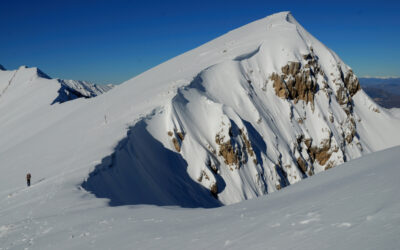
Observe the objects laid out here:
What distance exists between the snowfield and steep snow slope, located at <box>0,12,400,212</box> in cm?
15

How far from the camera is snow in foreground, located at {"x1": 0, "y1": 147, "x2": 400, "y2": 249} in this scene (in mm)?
4723

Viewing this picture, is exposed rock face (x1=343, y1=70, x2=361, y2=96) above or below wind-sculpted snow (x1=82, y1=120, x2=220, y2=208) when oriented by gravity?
above

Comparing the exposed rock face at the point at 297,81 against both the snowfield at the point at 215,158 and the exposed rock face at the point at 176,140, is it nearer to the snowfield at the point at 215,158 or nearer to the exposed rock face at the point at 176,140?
the snowfield at the point at 215,158

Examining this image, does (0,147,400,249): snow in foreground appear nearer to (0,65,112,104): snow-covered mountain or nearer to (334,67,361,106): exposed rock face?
(334,67,361,106): exposed rock face

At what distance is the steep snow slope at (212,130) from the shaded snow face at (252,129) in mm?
125

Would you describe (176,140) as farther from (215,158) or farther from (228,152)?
(228,152)

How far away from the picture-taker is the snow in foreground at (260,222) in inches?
186

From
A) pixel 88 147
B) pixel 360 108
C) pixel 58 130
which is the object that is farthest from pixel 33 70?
pixel 360 108

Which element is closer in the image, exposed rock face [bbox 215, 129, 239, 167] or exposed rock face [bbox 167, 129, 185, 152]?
exposed rock face [bbox 167, 129, 185, 152]

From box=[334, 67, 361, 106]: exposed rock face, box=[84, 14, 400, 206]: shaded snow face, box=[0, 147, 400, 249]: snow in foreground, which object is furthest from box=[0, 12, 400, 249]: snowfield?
box=[334, 67, 361, 106]: exposed rock face

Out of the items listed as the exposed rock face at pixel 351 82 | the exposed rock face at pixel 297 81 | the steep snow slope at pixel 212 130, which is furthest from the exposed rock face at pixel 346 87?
the exposed rock face at pixel 297 81

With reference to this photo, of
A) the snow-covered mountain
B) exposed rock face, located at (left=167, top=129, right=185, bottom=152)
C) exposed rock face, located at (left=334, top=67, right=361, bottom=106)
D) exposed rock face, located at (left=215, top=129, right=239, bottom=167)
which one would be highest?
the snow-covered mountain

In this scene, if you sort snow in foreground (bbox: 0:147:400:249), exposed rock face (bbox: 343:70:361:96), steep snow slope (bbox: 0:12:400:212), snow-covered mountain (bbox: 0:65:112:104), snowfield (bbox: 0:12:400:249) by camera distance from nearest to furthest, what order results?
snow in foreground (bbox: 0:147:400:249) < snowfield (bbox: 0:12:400:249) < steep snow slope (bbox: 0:12:400:212) < exposed rock face (bbox: 343:70:361:96) < snow-covered mountain (bbox: 0:65:112:104)

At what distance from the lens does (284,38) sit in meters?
45.4
